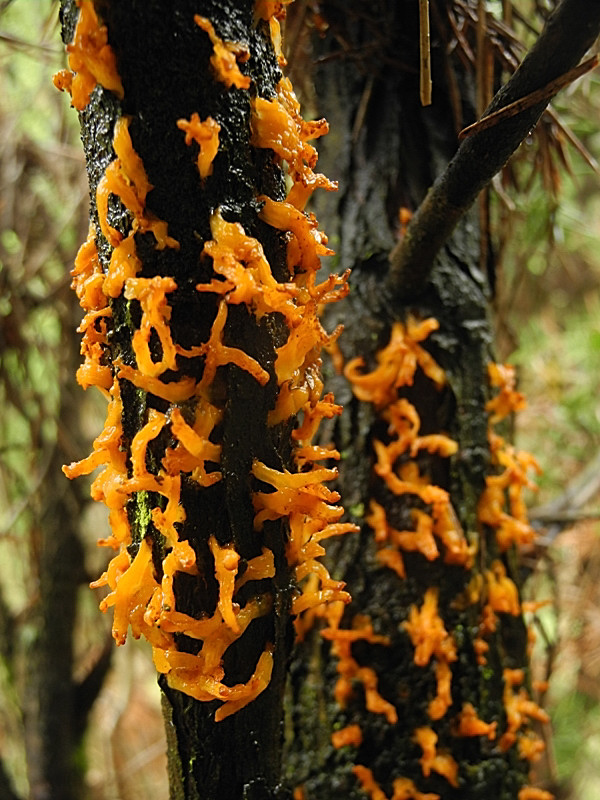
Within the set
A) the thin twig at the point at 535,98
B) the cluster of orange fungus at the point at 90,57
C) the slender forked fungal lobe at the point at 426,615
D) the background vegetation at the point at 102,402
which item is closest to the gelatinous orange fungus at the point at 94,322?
the cluster of orange fungus at the point at 90,57

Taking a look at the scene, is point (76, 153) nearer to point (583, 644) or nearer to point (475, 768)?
point (475, 768)

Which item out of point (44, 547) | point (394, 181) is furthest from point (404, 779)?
point (44, 547)

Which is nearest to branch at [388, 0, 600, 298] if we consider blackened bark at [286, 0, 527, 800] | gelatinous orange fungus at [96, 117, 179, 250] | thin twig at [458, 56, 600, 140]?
thin twig at [458, 56, 600, 140]

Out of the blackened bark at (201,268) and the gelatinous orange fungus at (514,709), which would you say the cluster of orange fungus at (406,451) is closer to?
the gelatinous orange fungus at (514,709)

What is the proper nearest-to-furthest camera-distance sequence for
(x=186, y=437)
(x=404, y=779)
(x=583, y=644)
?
(x=186, y=437) < (x=404, y=779) < (x=583, y=644)

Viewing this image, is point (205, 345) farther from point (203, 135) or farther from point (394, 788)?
point (394, 788)

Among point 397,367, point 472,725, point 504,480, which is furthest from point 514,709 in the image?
point 397,367
